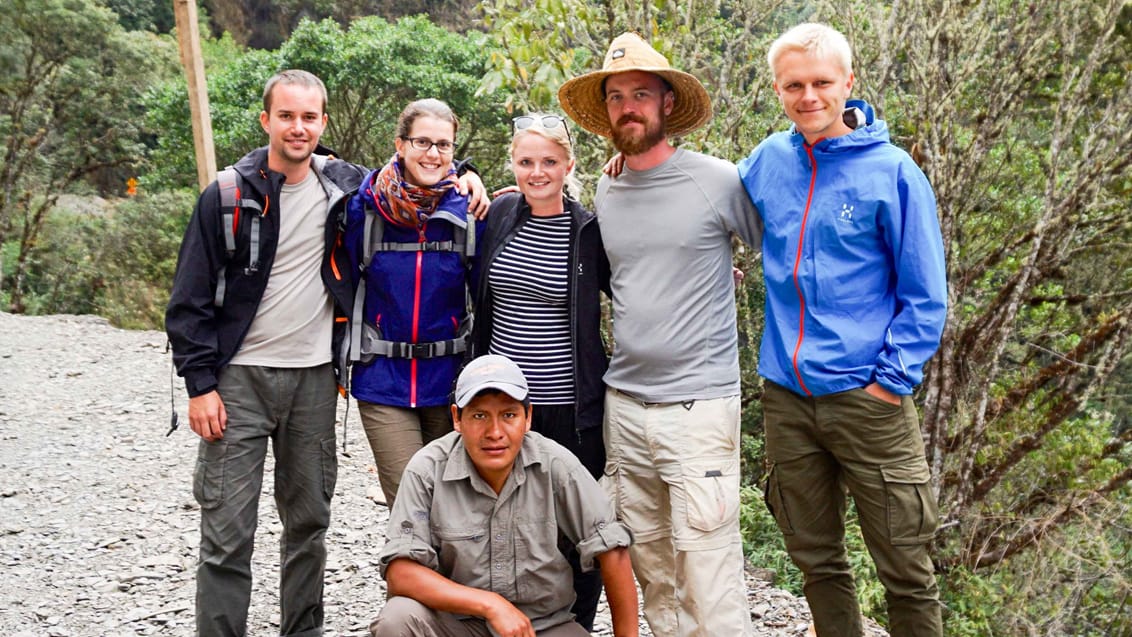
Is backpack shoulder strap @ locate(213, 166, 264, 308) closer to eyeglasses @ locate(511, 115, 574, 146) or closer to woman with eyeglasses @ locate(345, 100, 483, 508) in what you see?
woman with eyeglasses @ locate(345, 100, 483, 508)

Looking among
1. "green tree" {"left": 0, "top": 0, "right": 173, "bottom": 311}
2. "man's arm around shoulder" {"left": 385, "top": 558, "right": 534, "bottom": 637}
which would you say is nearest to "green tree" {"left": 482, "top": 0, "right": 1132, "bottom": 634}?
"man's arm around shoulder" {"left": 385, "top": 558, "right": 534, "bottom": 637}

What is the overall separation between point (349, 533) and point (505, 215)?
11.1 feet

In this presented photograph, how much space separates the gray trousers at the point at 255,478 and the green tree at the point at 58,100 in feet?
56.1

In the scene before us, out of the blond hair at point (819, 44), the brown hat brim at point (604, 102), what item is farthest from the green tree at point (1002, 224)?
the blond hair at point (819, 44)

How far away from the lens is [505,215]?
11.9 feet

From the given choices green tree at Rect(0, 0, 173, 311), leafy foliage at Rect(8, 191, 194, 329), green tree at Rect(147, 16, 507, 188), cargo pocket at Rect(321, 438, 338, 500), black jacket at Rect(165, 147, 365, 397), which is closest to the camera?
black jacket at Rect(165, 147, 365, 397)

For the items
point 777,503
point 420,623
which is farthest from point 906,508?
point 420,623

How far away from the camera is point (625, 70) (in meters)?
3.46

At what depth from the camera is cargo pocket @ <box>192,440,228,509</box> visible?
362cm

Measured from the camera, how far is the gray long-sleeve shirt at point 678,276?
11.1 ft

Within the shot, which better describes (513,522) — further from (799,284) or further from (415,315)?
(799,284)

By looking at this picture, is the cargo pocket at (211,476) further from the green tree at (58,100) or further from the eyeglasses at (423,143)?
the green tree at (58,100)

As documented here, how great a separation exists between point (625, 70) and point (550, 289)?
83cm

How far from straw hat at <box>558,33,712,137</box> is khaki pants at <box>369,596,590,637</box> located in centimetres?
196
